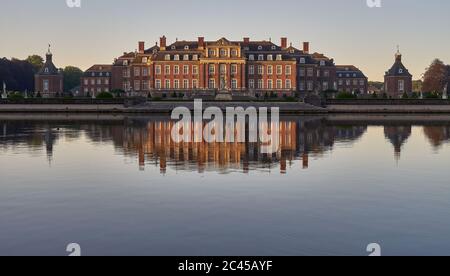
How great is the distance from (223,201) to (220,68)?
74.0m

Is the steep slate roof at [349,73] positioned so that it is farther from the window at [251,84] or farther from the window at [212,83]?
the window at [212,83]

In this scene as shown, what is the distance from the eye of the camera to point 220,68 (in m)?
83.9

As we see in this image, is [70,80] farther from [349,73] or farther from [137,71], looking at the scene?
[349,73]

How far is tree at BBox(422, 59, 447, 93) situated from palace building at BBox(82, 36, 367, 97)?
20005 mm

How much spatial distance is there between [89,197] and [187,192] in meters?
2.10

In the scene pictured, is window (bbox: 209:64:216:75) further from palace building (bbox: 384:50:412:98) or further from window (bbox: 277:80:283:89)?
palace building (bbox: 384:50:412:98)

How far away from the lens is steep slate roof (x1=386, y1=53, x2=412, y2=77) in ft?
295

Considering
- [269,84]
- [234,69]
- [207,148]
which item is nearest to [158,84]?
[234,69]

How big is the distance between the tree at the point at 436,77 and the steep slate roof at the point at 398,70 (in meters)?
6.29

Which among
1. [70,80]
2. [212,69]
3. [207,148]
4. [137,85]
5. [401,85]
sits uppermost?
[70,80]

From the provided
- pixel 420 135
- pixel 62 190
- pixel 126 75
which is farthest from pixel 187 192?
pixel 126 75

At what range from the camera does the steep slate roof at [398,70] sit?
8981 cm
